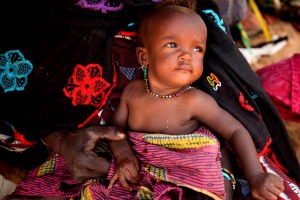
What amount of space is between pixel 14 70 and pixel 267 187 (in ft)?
4.02

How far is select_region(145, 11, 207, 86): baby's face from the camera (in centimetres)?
162

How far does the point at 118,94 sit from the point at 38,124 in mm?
403

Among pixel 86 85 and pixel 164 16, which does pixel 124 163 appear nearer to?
pixel 86 85

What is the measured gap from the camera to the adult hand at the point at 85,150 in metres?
1.73

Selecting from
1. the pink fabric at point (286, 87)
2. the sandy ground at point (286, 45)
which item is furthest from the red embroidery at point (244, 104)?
the sandy ground at point (286, 45)

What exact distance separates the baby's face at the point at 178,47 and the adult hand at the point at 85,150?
0.34m

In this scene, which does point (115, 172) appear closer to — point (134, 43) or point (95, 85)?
point (95, 85)

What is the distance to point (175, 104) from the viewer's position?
5.70ft

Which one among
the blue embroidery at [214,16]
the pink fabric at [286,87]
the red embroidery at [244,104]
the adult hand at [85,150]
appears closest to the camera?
the adult hand at [85,150]

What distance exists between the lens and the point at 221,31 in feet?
6.11

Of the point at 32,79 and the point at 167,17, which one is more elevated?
the point at 167,17

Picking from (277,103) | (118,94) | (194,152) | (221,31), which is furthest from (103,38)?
(277,103)

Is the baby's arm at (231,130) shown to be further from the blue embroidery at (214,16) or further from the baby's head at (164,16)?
the blue embroidery at (214,16)

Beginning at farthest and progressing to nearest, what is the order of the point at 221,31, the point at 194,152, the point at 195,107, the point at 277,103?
1. the point at 277,103
2. the point at 221,31
3. the point at 195,107
4. the point at 194,152
